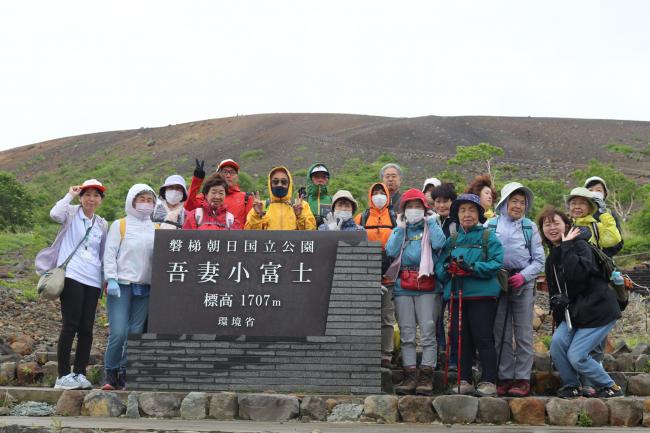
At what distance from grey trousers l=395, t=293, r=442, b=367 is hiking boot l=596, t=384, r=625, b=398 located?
1.30 meters

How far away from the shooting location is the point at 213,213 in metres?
7.32

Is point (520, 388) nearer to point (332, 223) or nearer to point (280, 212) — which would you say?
point (332, 223)

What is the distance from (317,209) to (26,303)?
7.21m

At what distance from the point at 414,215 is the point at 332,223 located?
935 millimetres

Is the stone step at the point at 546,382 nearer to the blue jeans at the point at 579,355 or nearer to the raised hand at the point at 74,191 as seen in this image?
the blue jeans at the point at 579,355

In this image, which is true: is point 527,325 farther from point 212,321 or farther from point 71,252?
point 71,252

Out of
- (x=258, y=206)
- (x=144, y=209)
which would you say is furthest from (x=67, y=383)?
(x=258, y=206)

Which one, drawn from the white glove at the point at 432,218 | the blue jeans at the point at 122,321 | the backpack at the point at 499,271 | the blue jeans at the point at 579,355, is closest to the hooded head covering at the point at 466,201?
the white glove at the point at 432,218

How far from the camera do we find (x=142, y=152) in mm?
53250

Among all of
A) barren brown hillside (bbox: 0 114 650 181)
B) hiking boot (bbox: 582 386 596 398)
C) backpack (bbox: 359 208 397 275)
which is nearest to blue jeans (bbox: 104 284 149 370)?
backpack (bbox: 359 208 397 275)

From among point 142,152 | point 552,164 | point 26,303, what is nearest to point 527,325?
point 26,303

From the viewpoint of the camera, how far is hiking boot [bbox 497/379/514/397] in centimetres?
655

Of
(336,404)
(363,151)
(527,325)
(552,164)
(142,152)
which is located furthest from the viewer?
(142,152)

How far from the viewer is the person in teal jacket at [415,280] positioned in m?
6.56
